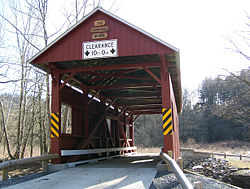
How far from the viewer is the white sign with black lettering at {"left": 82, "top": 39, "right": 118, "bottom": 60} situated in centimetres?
897

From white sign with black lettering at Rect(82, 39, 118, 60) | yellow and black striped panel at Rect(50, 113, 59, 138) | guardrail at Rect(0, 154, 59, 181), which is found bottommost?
guardrail at Rect(0, 154, 59, 181)

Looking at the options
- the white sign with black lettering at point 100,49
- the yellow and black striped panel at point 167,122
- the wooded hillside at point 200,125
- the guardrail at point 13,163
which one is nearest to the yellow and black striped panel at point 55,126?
the guardrail at point 13,163

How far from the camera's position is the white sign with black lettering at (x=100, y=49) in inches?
353

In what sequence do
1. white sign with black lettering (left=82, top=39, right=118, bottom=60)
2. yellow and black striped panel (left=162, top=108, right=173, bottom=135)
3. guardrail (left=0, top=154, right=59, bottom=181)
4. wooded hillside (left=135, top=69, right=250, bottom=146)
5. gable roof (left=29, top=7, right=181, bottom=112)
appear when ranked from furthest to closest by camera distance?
wooded hillside (left=135, top=69, right=250, bottom=146), white sign with black lettering (left=82, top=39, right=118, bottom=60), gable roof (left=29, top=7, right=181, bottom=112), yellow and black striped panel (left=162, top=108, right=173, bottom=135), guardrail (left=0, top=154, right=59, bottom=181)

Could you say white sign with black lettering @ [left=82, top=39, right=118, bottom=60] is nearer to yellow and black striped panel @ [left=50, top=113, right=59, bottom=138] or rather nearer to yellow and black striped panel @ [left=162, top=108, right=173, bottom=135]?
yellow and black striped panel @ [left=50, top=113, right=59, bottom=138]

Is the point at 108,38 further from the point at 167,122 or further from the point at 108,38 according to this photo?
the point at 167,122

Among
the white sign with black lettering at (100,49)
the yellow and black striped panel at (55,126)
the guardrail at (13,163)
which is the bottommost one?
the guardrail at (13,163)

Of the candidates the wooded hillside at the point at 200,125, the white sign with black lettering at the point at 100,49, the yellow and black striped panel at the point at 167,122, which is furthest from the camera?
the wooded hillside at the point at 200,125

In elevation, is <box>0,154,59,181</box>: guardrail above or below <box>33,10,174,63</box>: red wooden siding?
below

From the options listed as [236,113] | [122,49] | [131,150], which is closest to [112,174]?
[122,49]

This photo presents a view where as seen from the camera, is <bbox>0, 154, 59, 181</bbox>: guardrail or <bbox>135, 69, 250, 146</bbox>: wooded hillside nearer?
<bbox>0, 154, 59, 181</bbox>: guardrail

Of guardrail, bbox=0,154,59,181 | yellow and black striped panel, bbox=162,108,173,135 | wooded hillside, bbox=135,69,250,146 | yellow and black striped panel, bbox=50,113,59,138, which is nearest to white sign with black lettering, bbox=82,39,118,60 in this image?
yellow and black striped panel, bbox=50,113,59,138

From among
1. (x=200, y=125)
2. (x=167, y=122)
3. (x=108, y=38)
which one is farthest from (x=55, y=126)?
(x=200, y=125)

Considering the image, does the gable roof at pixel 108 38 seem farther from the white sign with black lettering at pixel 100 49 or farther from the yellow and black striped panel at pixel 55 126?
the yellow and black striped panel at pixel 55 126
